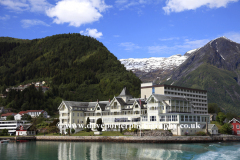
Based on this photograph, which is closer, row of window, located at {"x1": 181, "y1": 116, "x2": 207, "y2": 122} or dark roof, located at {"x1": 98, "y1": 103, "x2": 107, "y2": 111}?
row of window, located at {"x1": 181, "y1": 116, "x2": 207, "y2": 122}

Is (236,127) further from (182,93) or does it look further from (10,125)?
(10,125)

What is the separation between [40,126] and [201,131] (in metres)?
70.1

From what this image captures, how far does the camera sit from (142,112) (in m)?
106

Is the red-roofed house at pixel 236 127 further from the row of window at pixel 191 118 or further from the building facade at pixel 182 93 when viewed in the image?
the building facade at pixel 182 93

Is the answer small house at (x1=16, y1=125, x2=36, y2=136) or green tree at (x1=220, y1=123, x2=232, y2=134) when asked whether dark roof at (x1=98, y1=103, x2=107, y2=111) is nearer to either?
small house at (x1=16, y1=125, x2=36, y2=136)

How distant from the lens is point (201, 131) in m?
93.9

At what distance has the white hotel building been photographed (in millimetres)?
95306

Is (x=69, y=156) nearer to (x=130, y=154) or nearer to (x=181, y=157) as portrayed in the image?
(x=130, y=154)

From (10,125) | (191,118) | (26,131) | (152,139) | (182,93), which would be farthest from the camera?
(182,93)

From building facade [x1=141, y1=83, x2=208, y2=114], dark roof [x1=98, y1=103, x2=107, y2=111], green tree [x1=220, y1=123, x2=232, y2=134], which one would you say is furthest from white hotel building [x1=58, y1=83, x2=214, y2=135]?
building facade [x1=141, y1=83, x2=208, y2=114]

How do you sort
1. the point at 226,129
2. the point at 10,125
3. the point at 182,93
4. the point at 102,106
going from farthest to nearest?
the point at 182,93 → the point at 10,125 → the point at 102,106 → the point at 226,129

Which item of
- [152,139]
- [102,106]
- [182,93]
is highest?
[182,93]

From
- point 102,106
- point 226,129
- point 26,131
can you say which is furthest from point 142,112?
point 26,131

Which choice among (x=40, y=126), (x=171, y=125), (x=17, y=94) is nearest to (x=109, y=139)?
(x=171, y=125)
